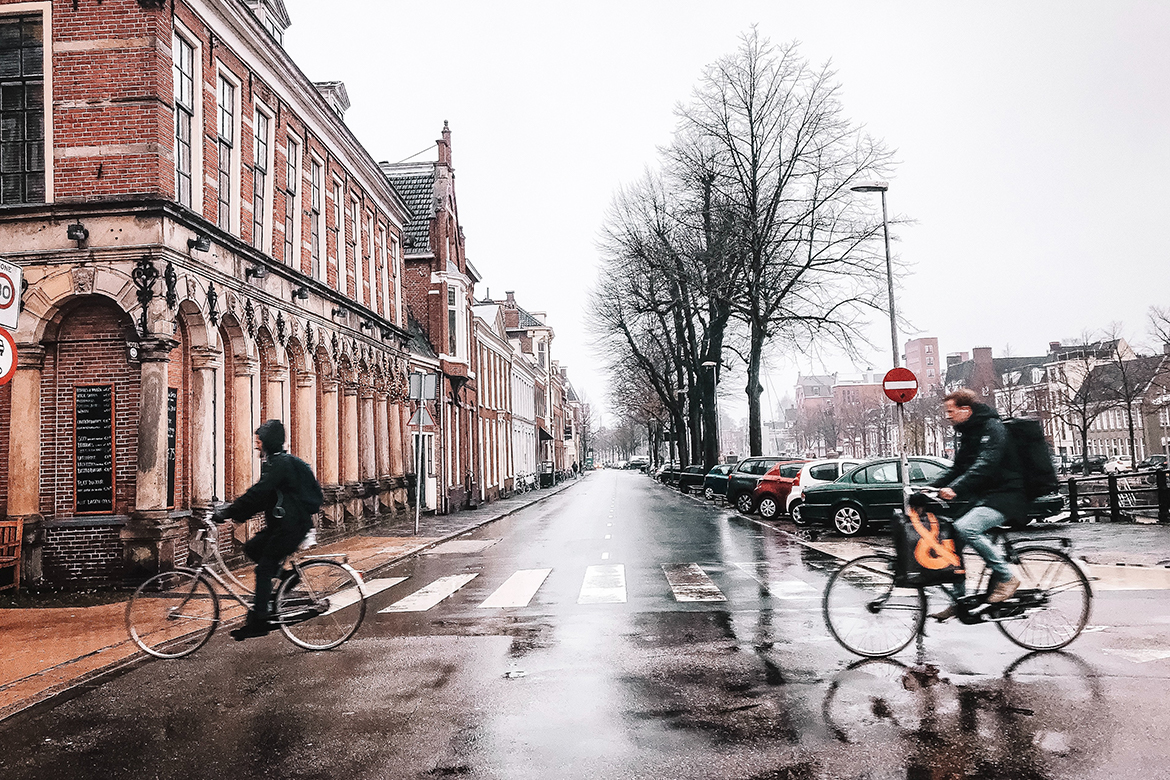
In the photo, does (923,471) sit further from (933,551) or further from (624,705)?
(624,705)

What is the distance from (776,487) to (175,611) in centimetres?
1829

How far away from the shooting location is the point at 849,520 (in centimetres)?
1789

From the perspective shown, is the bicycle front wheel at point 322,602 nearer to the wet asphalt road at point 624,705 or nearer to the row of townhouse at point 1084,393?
the wet asphalt road at point 624,705

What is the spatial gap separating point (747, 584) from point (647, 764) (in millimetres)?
6836

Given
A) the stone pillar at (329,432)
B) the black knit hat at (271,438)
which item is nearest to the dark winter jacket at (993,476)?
the black knit hat at (271,438)

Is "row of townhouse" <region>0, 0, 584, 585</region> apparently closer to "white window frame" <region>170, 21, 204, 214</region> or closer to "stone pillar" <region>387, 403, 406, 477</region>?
"white window frame" <region>170, 21, 204, 214</region>

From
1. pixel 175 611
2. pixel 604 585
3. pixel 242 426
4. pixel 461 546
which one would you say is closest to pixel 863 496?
pixel 461 546

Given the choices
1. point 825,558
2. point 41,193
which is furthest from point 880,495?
point 41,193

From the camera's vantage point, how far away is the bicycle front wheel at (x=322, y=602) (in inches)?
289

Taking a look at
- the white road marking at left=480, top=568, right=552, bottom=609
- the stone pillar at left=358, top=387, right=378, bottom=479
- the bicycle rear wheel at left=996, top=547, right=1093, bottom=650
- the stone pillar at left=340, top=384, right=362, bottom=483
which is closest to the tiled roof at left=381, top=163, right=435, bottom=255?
the stone pillar at left=358, top=387, right=378, bottom=479

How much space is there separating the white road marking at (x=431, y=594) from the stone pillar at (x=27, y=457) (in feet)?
18.3

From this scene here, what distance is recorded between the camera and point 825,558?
13914mm

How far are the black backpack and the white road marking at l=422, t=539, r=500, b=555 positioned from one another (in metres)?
11.6

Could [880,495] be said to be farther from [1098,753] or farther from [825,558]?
[1098,753]
